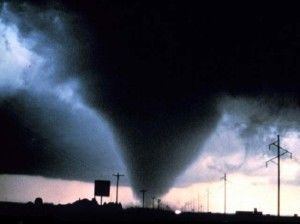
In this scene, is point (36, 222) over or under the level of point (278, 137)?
under

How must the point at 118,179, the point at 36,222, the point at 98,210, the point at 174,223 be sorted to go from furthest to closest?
the point at 118,179 < the point at 98,210 < the point at 174,223 < the point at 36,222

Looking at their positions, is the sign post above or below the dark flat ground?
above

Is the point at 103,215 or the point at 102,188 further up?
the point at 102,188

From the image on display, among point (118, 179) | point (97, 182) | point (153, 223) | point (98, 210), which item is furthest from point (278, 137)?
point (118, 179)

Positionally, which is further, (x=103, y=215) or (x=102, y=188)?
(x=102, y=188)

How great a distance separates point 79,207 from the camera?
466 feet

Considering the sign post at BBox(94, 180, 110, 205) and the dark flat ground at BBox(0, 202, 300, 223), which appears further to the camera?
the sign post at BBox(94, 180, 110, 205)

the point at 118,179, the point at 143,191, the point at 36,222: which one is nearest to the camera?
the point at 36,222

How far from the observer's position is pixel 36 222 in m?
36.6

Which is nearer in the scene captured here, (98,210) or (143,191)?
(98,210)

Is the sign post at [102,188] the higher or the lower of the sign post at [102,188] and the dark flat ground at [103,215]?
the higher

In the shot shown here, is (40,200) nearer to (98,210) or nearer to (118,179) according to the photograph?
(118,179)

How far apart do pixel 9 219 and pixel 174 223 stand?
11.9 meters

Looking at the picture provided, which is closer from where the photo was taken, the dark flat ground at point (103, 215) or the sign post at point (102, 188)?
the dark flat ground at point (103, 215)
